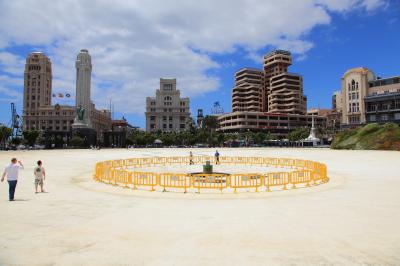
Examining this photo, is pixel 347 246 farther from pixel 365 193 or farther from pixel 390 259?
pixel 365 193

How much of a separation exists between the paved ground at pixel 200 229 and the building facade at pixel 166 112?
580 ft

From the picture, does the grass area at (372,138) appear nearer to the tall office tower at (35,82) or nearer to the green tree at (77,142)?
the green tree at (77,142)

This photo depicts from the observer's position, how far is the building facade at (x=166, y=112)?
19312 centimetres

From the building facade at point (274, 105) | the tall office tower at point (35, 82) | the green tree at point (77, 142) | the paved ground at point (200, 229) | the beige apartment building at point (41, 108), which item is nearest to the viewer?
the paved ground at point (200, 229)

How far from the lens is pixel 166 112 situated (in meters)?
193

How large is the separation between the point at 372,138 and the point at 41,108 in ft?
572

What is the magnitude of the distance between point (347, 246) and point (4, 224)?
1130 cm

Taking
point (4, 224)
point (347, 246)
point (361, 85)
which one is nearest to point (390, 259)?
point (347, 246)

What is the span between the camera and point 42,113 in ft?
590

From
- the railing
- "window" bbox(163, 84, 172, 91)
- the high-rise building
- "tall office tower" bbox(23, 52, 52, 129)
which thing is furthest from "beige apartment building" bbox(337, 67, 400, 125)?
"tall office tower" bbox(23, 52, 52, 129)

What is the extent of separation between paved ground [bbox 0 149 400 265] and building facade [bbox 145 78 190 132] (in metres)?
177

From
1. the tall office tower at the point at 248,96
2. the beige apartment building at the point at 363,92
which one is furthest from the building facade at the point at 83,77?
the beige apartment building at the point at 363,92

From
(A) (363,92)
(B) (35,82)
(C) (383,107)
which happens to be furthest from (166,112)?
(C) (383,107)

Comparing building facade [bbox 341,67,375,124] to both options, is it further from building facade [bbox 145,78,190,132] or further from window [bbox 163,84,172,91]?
window [bbox 163,84,172,91]
